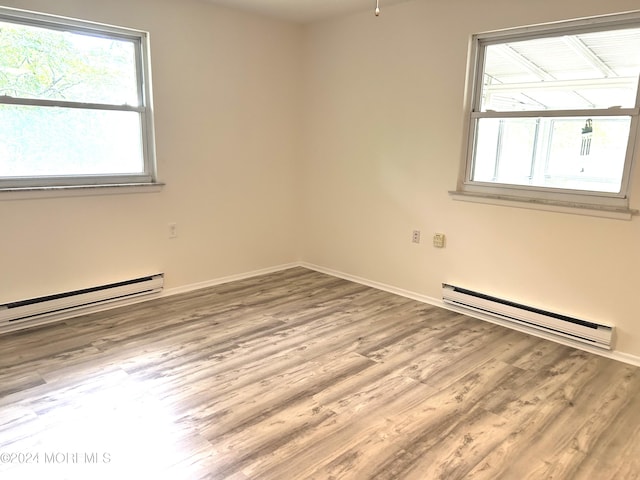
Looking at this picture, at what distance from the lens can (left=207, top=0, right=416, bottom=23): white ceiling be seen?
353cm

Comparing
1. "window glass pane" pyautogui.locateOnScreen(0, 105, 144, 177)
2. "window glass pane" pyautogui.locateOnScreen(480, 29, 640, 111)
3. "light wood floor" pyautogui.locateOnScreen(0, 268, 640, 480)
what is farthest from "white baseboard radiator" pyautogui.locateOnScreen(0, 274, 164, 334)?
"window glass pane" pyautogui.locateOnScreen(480, 29, 640, 111)

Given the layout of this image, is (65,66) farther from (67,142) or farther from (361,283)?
(361,283)

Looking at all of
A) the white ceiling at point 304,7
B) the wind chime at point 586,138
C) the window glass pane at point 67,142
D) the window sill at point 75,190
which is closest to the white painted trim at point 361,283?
the window sill at point 75,190

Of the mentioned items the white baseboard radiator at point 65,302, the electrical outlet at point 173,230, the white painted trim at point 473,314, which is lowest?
the white painted trim at point 473,314

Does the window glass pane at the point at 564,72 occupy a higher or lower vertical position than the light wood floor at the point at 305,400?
higher

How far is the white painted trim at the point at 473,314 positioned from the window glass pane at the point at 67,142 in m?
2.02

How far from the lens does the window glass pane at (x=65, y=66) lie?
2.89 m

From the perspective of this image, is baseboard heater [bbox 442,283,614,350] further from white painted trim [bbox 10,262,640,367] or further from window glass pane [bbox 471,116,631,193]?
window glass pane [bbox 471,116,631,193]

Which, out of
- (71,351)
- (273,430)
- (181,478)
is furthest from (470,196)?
(71,351)

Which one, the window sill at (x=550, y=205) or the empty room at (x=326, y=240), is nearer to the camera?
the empty room at (x=326, y=240)

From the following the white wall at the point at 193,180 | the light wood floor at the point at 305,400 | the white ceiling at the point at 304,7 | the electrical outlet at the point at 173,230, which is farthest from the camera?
the electrical outlet at the point at 173,230

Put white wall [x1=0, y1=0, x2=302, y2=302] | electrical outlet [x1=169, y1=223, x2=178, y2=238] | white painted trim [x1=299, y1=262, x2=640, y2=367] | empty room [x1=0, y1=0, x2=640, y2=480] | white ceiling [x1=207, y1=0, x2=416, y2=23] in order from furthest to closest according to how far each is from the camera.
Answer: electrical outlet [x1=169, y1=223, x2=178, y2=238] < white ceiling [x1=207, y1=0, x2=416, y2=23] < white wall [x1=0, y1=0, x2=302, y2=302] < white painted trim [x1=299, y1=262, x2=640, y2=367] < empty room [x1=0, y1=0, x2=640, y2=480]

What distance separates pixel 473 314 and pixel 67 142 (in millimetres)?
3205

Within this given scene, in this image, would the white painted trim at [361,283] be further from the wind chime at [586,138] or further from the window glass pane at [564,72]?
the window glass pane at [564,72]
